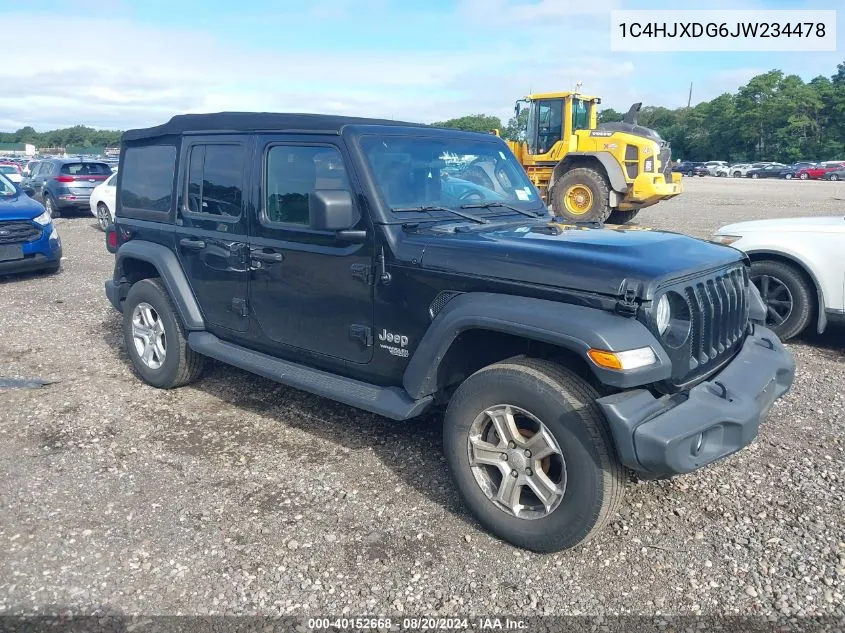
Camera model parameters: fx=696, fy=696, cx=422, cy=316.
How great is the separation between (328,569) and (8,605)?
133cm

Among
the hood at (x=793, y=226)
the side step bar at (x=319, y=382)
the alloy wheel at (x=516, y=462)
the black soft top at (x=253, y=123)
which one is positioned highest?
the black soft top at (x=253, y=123)

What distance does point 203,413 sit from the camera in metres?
4.95

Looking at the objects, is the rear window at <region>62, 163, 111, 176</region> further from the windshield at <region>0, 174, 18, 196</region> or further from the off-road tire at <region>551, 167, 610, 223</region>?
the off-road tire at <region>551, 167, 610, 223</region>

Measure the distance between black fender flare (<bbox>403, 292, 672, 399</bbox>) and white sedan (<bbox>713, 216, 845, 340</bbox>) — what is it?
3.93 meters

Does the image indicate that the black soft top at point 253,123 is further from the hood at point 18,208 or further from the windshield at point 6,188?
the windshield at point 6,188

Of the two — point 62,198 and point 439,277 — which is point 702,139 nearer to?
point 62,198

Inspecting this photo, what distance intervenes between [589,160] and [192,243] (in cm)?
1162

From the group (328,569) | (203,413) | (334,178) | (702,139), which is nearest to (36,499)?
(203,413)

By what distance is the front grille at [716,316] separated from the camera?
327cm

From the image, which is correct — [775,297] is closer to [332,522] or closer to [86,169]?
[332,522]

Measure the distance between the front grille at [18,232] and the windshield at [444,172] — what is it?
748 cm

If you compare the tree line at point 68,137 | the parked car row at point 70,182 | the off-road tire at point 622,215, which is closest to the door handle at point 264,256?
the off-road tire at point 622,215

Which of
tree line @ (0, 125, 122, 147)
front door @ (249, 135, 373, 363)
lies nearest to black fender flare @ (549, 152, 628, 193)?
front door @ (249, 135, 373, 363)

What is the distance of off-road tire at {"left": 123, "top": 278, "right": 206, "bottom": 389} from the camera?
5145mm
